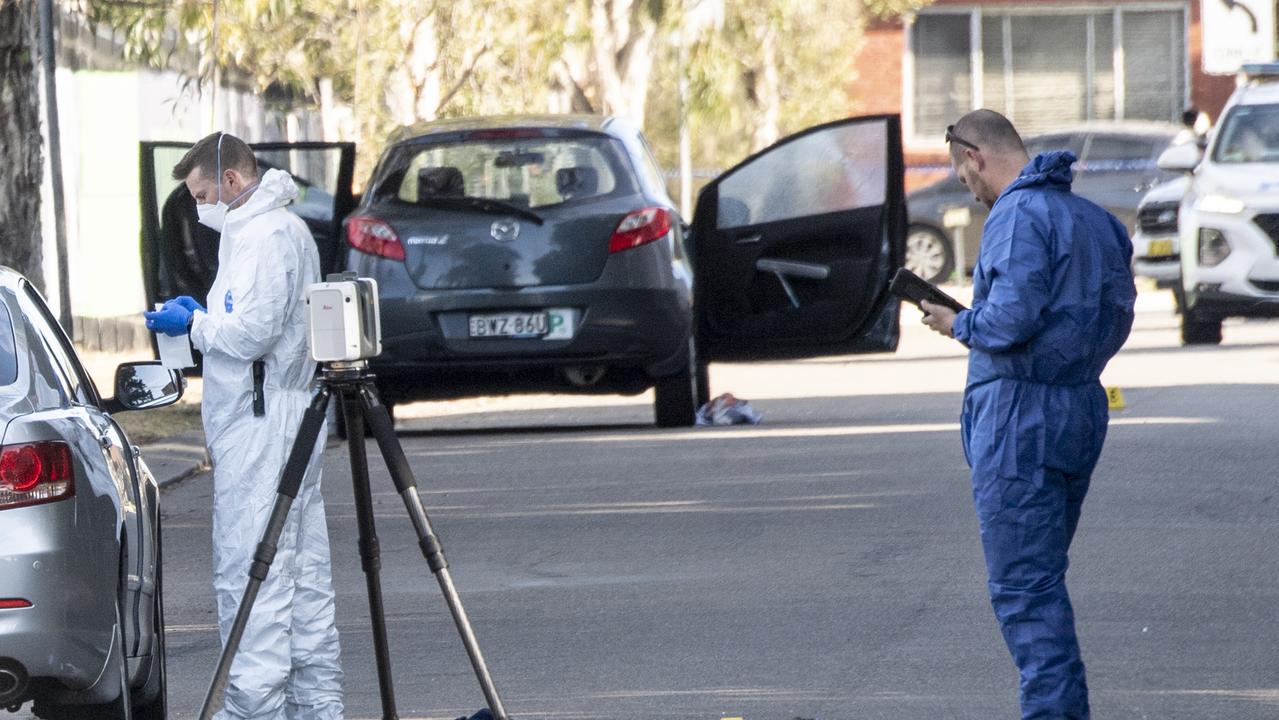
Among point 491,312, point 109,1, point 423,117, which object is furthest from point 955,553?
point 423,117

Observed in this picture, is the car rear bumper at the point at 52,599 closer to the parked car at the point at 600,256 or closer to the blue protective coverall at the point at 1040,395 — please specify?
the blue protective coverall at the point at 1040,395

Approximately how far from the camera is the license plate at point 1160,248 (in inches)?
816

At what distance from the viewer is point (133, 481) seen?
673 cm

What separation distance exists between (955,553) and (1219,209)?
31.3 ft

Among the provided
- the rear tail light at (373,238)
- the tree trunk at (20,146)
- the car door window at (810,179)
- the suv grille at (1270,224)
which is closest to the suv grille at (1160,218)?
the suv grille at (1270,224)

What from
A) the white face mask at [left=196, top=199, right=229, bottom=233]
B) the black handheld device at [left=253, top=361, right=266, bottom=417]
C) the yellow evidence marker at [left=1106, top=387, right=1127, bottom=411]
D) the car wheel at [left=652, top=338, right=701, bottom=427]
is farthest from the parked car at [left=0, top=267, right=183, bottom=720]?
the yellow evidence marker at [left=1106, top=387, right=1127, bottom=411]

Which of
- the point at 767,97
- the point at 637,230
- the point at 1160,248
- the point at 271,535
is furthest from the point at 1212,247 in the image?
the point at 767,97

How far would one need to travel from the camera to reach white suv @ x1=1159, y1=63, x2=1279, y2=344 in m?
18.3

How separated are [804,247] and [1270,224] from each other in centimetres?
565

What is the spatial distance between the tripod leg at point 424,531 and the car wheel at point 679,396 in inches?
304

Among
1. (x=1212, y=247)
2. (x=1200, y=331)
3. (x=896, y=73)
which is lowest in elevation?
(x=1200, y=331)

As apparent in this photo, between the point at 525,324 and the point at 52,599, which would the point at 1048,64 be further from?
the point at 52,599

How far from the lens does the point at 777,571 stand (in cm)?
945

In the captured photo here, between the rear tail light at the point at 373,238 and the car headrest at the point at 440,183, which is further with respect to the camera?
the car headrest at the point at 440,183
